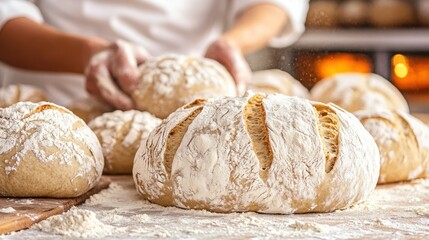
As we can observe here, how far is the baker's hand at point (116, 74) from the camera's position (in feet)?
6.69

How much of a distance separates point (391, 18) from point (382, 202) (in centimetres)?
335

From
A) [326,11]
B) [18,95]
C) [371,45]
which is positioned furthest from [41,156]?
[326,11]

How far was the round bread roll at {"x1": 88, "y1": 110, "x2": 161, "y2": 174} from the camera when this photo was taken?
182cm

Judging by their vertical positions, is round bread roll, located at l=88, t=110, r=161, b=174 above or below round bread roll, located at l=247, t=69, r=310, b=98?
below

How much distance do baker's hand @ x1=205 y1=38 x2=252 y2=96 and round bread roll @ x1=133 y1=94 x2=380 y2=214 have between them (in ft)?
2.70

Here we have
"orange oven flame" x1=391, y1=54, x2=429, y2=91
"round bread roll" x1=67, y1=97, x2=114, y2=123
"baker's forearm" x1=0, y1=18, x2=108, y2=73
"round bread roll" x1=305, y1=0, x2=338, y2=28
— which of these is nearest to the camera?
"round bread roll" x1=67, y1=97, x2=114, y2=123

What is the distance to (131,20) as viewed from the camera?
2838 mm

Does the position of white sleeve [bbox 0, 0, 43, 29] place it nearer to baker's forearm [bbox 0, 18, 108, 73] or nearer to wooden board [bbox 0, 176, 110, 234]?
baker's forearm [bbox 0, 18, 108, 73]

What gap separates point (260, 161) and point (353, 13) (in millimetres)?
3568

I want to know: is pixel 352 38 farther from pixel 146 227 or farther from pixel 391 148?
pixel 146 227

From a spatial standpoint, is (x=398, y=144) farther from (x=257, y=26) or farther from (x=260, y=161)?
(x=257, y=26)

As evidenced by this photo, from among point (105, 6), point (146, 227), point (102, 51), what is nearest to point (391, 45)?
point (105, 6)

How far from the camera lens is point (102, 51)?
225 cm

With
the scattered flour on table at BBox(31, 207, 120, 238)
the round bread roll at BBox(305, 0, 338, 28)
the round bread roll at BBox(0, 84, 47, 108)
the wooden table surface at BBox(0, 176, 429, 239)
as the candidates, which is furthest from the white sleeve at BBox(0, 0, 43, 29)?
the round bread roll at BBox(305, 0, 338, 28)
